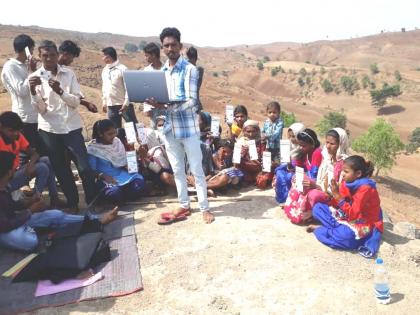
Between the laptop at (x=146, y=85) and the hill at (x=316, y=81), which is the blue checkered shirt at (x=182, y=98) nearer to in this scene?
the laptop at (x=146, y=85)

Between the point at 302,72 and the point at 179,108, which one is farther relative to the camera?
the point at 302,72

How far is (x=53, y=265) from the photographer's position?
11.6 ft

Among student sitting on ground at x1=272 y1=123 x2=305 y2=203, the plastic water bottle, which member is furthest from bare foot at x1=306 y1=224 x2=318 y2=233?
the plastic water bottle

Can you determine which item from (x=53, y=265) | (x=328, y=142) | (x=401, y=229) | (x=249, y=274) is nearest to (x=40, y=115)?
(x=53, y=265)

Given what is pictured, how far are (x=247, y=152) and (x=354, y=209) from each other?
2.11m

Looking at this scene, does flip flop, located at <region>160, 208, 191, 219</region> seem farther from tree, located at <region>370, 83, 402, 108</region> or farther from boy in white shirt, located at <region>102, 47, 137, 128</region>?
tree, located at <region>370, 83, 402, 108</region>

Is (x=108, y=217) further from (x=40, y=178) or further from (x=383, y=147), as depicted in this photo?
(x=383, y=147)

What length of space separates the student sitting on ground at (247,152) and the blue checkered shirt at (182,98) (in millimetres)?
1589

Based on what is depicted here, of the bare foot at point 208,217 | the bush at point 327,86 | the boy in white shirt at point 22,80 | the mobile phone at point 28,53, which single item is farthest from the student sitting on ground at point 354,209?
the bush at point 327,86

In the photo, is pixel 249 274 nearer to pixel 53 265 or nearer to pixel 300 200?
pixel 300 200

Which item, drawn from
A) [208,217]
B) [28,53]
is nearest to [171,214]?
[208,217]

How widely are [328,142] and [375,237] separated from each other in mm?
1160

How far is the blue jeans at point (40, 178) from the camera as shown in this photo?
467 centimetres

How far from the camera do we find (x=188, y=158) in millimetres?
4344
